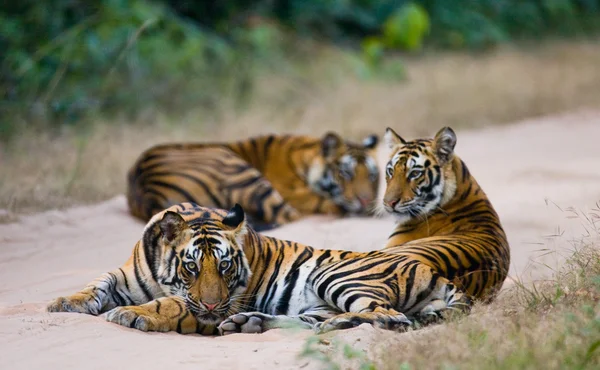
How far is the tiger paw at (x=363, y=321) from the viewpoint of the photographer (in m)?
4.59

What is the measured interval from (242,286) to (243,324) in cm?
37

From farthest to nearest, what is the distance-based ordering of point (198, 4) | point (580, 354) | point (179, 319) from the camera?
point (198, 4) < point (179, 319) < point (580, 354)

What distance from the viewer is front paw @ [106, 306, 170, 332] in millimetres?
4840

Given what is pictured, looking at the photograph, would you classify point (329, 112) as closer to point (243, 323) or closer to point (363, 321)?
point (243, 323)

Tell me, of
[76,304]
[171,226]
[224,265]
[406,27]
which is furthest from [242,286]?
[406,27]

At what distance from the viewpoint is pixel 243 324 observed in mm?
4891

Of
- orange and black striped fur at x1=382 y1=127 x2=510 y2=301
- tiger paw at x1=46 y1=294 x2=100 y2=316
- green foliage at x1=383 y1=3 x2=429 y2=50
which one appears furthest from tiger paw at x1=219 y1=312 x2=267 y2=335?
green foliage at x1=383 y1=3 x2=429 y2=50

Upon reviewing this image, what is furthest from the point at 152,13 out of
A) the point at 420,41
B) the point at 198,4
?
the point at 420,41

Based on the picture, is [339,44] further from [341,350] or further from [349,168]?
[341,350]

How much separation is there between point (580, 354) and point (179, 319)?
6.77 feet

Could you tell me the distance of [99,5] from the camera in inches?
483

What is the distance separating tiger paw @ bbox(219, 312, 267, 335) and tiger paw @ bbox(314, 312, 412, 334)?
370mm

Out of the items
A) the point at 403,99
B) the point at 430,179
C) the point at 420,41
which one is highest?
the point at 420,41

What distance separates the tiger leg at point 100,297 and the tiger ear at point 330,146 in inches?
155
